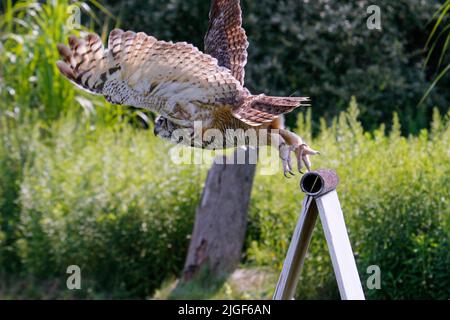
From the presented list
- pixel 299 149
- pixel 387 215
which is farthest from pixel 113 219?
pixel 299 149

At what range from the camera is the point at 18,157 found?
8336mm

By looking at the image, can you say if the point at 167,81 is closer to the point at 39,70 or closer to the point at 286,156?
the point at 286,156

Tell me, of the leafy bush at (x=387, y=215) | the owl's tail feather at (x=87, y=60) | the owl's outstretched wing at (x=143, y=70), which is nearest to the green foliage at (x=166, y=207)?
the leafy bush at (x=387, y=215)

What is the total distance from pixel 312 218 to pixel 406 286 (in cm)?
223

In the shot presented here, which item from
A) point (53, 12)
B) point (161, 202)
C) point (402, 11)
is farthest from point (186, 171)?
point (402, 11)

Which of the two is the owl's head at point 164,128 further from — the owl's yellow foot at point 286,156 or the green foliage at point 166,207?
the green foliage at point 166,207

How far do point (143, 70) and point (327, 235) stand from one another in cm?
120

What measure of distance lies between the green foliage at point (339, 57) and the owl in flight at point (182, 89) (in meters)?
6.02

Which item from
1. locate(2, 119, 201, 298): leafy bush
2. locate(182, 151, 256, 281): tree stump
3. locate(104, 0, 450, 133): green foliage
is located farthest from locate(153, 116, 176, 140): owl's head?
locate(104, 0, 450, 133): green foliage

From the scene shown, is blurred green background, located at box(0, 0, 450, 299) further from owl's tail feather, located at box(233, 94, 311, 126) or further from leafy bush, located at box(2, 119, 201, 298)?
owl's tail feather, located at box(233, 94, 311, 126)

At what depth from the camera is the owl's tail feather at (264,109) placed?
3855 mm

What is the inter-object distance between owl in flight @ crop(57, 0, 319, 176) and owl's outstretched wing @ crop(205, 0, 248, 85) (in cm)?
57
